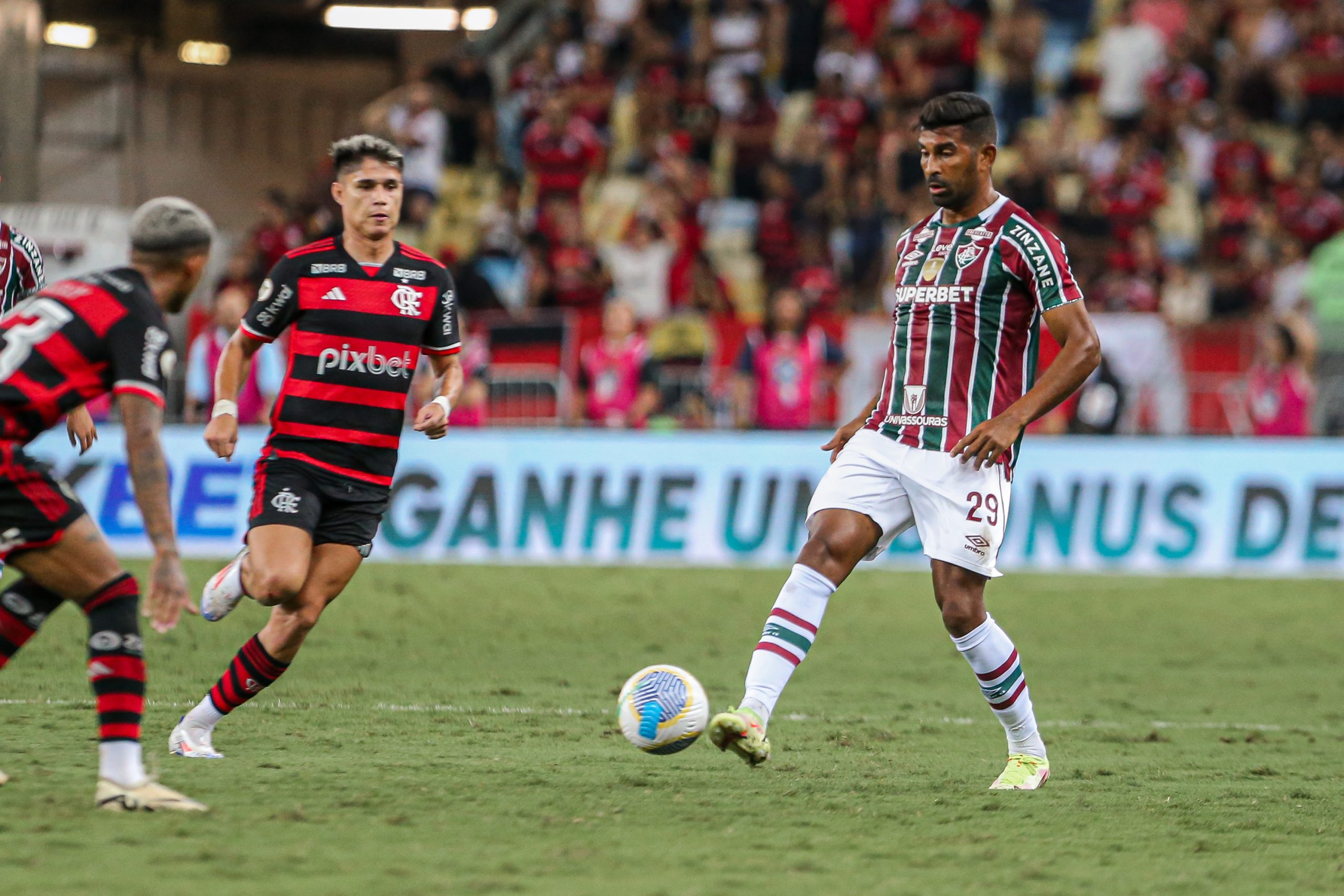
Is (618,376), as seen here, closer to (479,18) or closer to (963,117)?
(963,117)

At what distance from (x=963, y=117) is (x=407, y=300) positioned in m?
2.23

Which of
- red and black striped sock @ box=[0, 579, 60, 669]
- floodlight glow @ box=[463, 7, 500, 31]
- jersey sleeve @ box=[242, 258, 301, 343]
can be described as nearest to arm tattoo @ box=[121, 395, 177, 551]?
red and black striped sock @ box=[0, 579, 60, 669]

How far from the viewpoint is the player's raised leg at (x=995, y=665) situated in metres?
6.40

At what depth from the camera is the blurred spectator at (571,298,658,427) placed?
1608cm

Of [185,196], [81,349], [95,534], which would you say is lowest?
[95,534]

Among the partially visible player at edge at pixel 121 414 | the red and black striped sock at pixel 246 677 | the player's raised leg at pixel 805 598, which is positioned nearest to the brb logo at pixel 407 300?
the red and black striped sock at pixel 246 677

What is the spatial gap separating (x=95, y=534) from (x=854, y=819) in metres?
2.51

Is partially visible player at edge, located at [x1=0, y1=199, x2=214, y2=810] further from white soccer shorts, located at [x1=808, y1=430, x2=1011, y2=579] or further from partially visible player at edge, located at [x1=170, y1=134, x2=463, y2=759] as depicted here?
white soccer shorts, located at [x1=808, y1=430, x2=1011, y2=579]

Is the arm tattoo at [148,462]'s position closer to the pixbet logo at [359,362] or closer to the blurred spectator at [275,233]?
the pixbet logo at [359,362]

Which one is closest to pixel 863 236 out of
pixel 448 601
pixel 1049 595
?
pixel 1049 595

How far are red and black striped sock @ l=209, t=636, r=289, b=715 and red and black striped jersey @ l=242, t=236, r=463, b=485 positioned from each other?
74cm

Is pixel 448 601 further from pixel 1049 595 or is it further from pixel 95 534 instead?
pixel 95 534

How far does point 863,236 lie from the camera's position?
1914cm

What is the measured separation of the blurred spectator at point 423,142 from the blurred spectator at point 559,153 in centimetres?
112
